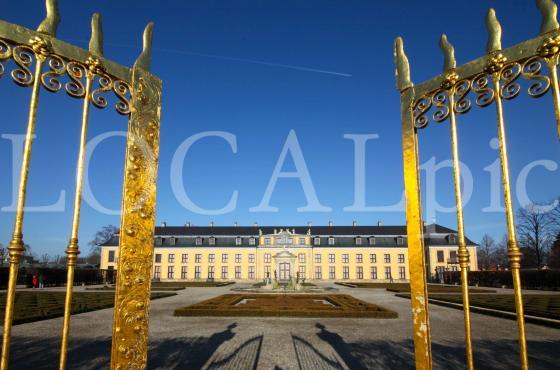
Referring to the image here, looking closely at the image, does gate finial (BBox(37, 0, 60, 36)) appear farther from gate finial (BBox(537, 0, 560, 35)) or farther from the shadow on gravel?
the shadow on gravel

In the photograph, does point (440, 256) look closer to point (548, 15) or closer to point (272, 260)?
point (272, 260)

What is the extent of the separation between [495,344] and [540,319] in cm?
459

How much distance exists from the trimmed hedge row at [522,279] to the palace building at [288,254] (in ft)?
33.0

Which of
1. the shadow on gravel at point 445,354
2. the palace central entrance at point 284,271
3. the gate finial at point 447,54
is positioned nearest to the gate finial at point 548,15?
the gate finial at point 447,54

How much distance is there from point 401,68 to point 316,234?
169ft

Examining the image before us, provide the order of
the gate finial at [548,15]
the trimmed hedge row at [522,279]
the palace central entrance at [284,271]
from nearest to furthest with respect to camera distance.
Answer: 1. the gate finial at [548,15]
2. the trimmed hedge row at [522,279]
3. the palace central entrance at [284,271]

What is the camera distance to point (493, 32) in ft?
10.8

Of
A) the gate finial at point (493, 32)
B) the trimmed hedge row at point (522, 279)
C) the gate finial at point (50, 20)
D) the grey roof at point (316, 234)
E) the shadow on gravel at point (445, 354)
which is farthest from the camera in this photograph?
the grey roof at point (316, 234)

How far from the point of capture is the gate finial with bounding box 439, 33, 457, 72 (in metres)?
3.61

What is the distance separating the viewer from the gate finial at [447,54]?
361 centimetres

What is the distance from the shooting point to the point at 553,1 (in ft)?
9.80

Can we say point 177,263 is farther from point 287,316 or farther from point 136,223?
point 136,223

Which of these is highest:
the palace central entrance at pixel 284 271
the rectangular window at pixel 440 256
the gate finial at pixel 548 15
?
the gate finial at pixel 548 15

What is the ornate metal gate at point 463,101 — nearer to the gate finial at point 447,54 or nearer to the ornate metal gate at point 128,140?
the gate finial at point 447,54
